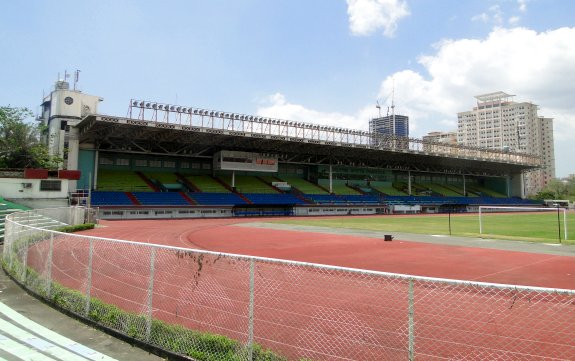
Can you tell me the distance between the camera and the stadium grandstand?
46.8m

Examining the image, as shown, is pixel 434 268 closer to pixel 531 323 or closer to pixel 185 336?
pixel 531 323

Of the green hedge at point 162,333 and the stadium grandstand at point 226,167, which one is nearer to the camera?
the green hedge at point 162,333

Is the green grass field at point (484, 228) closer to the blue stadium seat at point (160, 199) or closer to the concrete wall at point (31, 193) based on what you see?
the blue stadium seat at point (160, 199)

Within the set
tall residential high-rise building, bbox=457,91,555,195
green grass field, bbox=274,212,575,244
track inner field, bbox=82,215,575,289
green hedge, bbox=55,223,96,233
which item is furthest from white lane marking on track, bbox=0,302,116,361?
tall residential high-rise building, bbox=457,91,555,195

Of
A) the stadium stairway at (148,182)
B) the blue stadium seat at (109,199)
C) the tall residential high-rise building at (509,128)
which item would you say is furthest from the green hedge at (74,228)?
the tall residential high-rise building at (509,128)

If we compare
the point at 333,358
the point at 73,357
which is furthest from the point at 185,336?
the point at 333,358

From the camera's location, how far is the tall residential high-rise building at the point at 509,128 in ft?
515

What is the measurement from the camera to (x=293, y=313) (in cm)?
745

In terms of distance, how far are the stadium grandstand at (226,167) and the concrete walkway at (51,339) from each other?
31.1 meters

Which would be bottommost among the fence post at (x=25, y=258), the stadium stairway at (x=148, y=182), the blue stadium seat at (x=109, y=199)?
the fence post at (x=25, y=258)

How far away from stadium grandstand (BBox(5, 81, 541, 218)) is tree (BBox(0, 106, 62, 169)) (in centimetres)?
193

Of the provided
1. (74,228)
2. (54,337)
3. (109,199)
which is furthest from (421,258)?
(109,199)

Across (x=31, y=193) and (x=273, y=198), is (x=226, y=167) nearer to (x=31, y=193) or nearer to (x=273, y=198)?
(x=273, y=198)

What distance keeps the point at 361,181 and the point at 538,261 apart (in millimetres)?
62882
